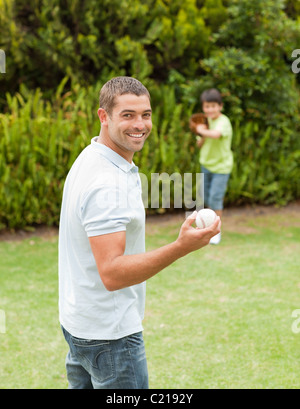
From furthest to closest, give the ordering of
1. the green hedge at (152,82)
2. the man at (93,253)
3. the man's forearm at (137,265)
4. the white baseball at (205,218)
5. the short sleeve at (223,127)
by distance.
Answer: the green hedge at (152,82) → the short sleeve at (223,127) → the white baseball at (205,218) → the man at (93,253) → the man's forearm at (137,265)

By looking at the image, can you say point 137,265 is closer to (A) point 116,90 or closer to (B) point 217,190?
(A) point 116,90

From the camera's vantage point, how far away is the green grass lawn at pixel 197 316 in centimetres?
369

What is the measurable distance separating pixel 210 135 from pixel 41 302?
9.41 ft

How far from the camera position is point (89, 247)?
2.06 m

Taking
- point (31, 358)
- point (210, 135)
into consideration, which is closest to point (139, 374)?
point (31, 358)

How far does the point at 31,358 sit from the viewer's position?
12.8 ft

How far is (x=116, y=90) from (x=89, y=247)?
2.02ft

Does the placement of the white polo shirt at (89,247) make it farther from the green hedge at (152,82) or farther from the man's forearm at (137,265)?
the green hedge at (152,82)

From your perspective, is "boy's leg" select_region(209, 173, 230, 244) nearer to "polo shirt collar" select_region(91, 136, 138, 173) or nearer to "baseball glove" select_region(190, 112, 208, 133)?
"baseball glove" select_region(190, 112, 208, 133)

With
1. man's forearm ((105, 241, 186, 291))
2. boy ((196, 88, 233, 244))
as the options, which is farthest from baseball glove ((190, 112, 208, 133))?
man's forearm ((105, 241, 186, 291))

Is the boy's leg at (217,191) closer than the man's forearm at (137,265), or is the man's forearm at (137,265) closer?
the man's forearm at (137,265)

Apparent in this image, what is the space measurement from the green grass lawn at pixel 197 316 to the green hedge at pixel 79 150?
563mm

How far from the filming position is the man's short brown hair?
2.07 meters

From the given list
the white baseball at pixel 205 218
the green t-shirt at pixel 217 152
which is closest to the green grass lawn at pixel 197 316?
the green t-shirt at pixel 217 152
